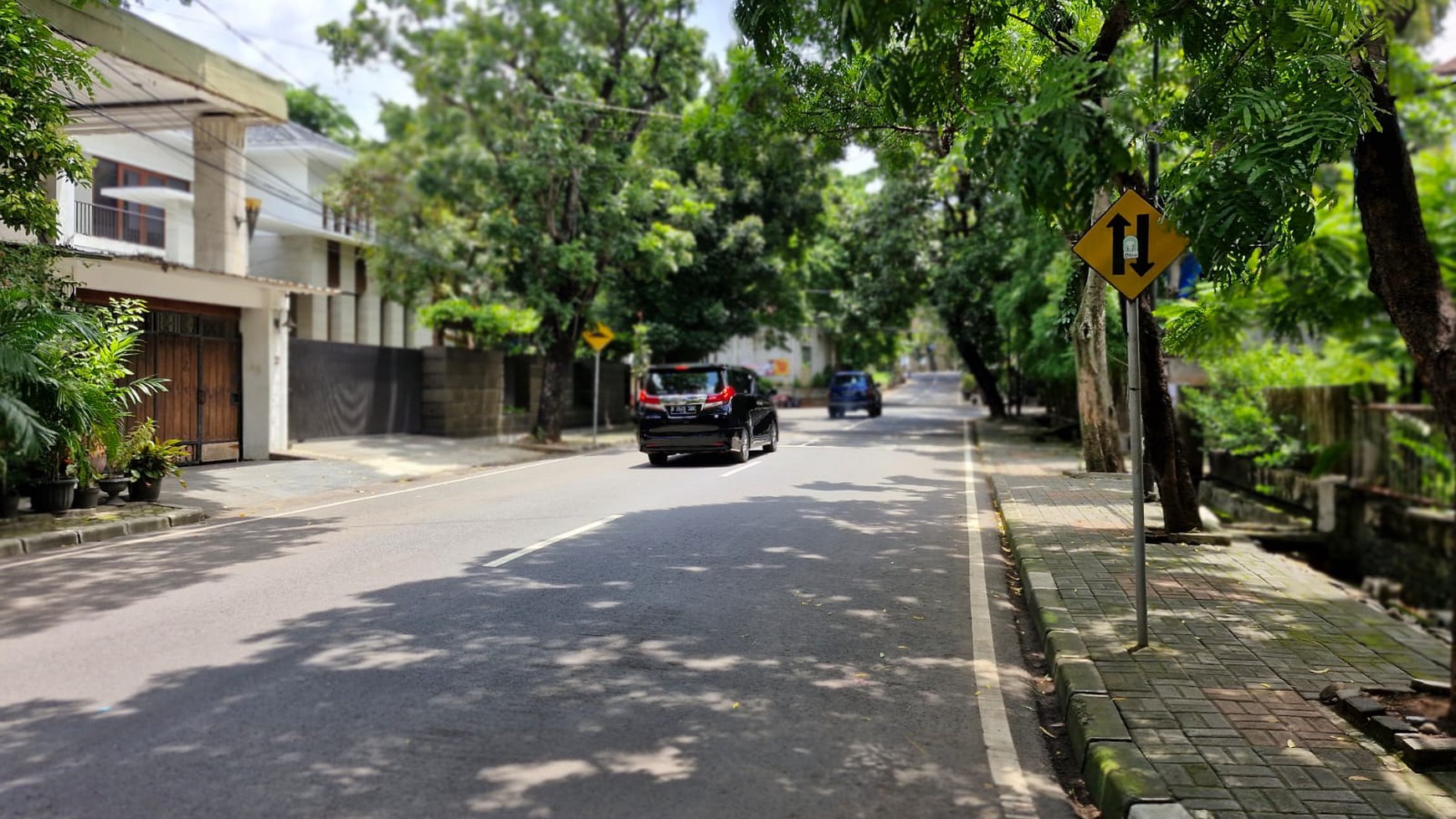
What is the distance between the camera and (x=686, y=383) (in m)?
17.0

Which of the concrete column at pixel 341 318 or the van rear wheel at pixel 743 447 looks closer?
the van rear wheel at pixel 743 447

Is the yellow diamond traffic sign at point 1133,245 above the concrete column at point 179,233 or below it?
below

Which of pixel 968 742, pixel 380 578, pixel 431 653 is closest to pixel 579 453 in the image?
pixel 380 578

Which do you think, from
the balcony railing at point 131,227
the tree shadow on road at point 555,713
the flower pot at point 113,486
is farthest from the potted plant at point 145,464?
the balcony railing at point 131,227

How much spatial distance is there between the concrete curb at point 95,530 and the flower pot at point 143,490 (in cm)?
39

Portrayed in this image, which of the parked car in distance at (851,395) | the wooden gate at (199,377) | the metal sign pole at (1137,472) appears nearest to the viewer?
the metal sign pole at (1137,472)

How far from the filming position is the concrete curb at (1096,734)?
3.73m

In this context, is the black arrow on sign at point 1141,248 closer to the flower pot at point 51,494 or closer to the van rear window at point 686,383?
the flower pot at point 51,494

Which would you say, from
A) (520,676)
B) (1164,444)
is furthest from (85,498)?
(1164,444)

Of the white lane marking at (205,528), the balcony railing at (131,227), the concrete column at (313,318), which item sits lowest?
the white lane marking at (205,528)

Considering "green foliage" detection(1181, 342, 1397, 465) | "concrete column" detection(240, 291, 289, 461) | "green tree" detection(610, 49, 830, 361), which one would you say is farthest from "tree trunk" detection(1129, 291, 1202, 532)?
"green tree" detection(610, 49, 830, 361)

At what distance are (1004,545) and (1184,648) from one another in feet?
13.7

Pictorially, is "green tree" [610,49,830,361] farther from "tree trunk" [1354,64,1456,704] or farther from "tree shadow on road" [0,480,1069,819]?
"tree trunk" [1354,64,1456,704]

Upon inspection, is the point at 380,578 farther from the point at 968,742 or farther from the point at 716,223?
the point at 716,223
